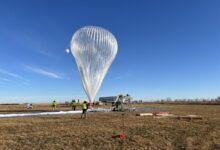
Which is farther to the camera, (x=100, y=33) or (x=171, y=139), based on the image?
(x=100, y=33)

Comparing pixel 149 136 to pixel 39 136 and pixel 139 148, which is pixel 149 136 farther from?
pixel 39 136

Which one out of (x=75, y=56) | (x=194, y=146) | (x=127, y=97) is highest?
(x=75, y=56)

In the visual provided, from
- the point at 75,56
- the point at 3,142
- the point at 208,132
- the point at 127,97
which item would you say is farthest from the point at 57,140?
the point at 127,97

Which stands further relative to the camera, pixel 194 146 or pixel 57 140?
pixel 57 140

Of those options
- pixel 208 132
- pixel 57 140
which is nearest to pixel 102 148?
pixel 57 140

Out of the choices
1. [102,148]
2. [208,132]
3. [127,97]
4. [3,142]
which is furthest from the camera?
[127,97]

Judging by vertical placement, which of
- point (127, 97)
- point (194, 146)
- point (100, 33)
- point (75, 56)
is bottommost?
point (194, 146)

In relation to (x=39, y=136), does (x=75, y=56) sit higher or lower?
higher

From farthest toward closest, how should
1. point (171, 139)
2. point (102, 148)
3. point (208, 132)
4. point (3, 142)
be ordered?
point (208, 132) < point (171, 139) < point (3, 142) < point (102, 148)

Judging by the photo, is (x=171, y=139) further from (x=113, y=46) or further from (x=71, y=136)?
(x=113, y=46)
